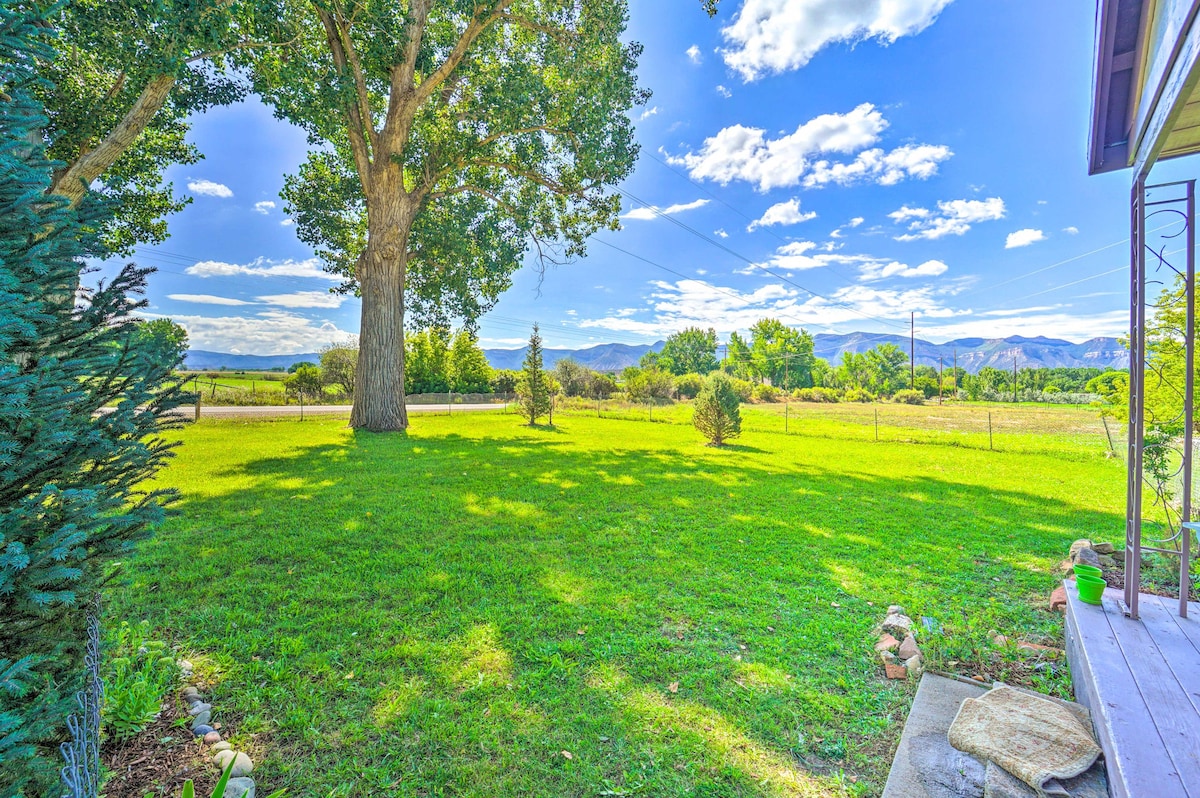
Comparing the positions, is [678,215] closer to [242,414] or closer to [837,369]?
[242,414]

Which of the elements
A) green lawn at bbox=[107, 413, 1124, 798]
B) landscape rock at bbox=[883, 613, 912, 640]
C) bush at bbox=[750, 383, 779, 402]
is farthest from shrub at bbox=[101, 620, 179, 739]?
bush at bbox=[750, 383, 779, 402]

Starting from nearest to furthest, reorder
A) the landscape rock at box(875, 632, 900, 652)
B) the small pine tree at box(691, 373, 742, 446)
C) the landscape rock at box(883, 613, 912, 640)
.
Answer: the landscape rock at box(875, 632, 900, 652)
the landscape rock at box(883, 613, 912, 640)
the small pine tree at box(691, 373, 742, 446)

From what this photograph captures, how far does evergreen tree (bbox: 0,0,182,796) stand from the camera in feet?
3.69

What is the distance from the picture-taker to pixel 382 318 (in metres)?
10.6

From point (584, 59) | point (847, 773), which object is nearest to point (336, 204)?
point (584, 59)

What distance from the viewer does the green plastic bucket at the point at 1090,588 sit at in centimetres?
253

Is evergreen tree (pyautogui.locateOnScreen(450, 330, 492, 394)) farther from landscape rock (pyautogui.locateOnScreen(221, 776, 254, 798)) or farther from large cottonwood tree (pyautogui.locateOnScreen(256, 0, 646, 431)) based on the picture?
landscape rock (pyautogui.locateOnScreen(221, 776, 254, 798))

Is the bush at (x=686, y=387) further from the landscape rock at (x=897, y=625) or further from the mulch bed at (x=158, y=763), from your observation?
the mulch bed at (x=158, y=763)

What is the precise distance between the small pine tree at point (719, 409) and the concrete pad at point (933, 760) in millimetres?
9527

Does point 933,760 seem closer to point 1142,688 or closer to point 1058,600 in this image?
point 1142,688

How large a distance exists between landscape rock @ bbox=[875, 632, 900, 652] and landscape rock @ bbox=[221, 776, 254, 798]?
3297mm

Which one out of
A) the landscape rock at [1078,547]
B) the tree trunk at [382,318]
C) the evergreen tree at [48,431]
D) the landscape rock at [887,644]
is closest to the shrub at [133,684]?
the evergreen tree at [48,431]

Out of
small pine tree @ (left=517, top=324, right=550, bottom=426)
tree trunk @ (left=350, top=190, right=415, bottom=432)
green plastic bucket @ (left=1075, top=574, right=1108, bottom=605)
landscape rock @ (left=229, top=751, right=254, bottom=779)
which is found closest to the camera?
landscape rock @ (left=229, top=751, right=254, bottom=779)

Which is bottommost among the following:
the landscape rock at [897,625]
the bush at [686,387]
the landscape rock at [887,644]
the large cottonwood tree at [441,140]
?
the landscape rock at [887,644]
